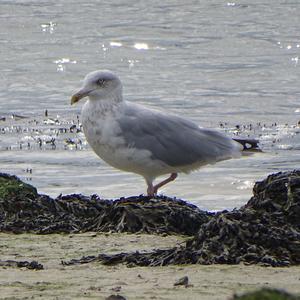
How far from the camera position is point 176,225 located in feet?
28.1

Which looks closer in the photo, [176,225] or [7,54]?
[176,225]

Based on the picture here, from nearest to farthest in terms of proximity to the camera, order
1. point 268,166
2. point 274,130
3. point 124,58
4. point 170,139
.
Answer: point 170,139
point 268,166
point 274,130
point 124,58

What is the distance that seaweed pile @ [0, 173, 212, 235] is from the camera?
8.54 meters

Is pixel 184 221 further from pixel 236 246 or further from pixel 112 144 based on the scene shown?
pixel 236 246

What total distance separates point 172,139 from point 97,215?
127 centimetres

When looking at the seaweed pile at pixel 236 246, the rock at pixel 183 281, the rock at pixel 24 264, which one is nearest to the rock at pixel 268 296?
Answer: the rock at pixel 183 281

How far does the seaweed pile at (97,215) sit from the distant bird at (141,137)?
19.6 inches

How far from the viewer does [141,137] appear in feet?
31.5

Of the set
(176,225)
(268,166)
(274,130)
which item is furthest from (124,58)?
(176,225)

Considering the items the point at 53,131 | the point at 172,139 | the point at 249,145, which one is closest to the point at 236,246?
the point at 172,139

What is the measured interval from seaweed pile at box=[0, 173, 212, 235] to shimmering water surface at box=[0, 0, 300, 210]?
2.20m

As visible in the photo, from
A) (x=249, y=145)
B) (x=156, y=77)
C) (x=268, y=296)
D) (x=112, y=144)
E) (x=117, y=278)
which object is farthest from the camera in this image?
(x=156, y=77)

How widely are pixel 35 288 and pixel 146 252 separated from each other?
1.34m

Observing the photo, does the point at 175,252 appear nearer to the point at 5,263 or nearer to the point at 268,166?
the point at 5,263
